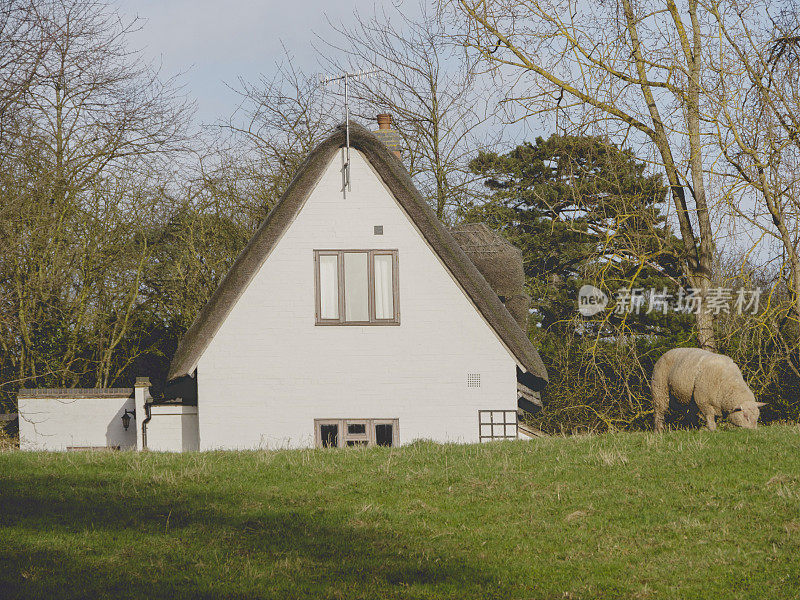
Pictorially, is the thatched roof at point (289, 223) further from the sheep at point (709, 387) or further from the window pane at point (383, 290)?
the sheep at point (709, 387)

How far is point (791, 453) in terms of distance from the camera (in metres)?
11.7

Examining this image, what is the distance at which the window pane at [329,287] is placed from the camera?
18.4 meters

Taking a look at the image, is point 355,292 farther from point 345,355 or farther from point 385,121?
point 385,121

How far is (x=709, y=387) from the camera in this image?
14.5 meters

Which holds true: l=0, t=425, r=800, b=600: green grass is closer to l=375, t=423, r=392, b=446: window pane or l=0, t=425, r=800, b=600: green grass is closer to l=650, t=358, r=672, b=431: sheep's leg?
l=650, t=358, r=672, b=431: sheep's leg

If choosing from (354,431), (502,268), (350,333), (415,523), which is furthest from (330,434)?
(415,523)

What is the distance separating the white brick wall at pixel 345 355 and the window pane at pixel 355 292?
29cm

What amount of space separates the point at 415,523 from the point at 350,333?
30.9 ft

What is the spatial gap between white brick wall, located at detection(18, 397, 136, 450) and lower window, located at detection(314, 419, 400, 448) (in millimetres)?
5175

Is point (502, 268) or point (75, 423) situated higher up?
point (502, 268)

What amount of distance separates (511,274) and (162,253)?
11013mm

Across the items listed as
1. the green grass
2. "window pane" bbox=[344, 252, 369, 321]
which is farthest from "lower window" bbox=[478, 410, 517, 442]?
the green grass

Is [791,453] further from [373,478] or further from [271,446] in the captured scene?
[271,446]

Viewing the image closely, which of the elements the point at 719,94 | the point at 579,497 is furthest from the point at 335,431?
the point at 719,94
